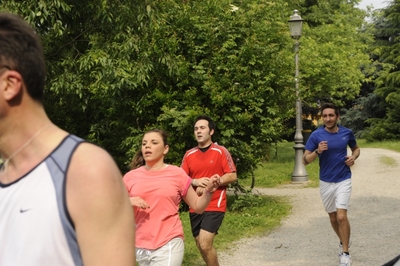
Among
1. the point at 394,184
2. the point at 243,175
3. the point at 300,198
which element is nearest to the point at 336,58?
the point at 394,184

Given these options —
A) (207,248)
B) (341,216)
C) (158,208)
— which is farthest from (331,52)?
(158,208)

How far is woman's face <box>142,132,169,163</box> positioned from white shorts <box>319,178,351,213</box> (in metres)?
3.80

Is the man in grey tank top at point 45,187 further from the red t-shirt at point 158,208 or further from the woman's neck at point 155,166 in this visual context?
the woman's neck at point 155,166

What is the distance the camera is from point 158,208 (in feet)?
19.2

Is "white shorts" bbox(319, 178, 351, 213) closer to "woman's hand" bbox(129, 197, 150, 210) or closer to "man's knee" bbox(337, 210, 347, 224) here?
"man's knee" bbox(337, 210, 347, 224)

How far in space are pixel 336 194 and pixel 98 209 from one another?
7.84 metres

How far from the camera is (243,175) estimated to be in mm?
14633

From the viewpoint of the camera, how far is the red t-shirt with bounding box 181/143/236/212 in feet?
25.7

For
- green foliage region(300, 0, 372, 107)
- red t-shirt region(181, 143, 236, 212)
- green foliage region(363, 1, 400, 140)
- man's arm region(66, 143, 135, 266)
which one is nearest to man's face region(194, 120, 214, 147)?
red t-shirt region(181, 143, 236, 212)

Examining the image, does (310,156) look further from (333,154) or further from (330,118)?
(330,118)

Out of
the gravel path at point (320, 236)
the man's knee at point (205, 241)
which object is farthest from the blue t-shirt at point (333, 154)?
the man's knee at point (205, 241)

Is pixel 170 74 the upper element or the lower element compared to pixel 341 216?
upper

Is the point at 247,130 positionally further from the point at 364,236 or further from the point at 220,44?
the point at 364,236

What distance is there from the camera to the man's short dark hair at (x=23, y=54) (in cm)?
189
